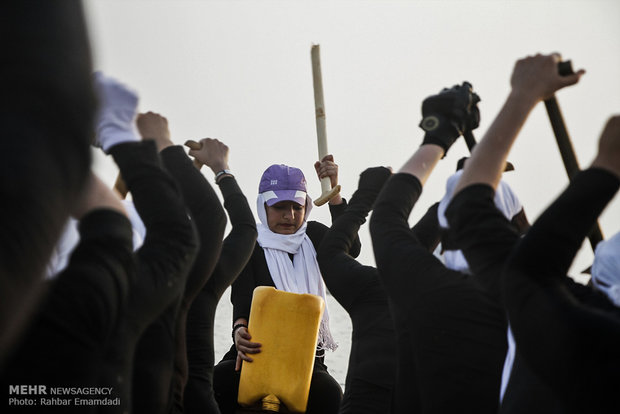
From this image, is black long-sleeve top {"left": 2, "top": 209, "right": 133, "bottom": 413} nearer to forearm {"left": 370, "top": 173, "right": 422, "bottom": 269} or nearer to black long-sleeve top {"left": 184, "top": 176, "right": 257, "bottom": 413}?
forearm {"left": 370, "top": 173, "right": 422, "bottom": 269}

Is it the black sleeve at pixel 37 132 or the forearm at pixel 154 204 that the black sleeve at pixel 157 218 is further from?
the black sleeve at pixel 37 132

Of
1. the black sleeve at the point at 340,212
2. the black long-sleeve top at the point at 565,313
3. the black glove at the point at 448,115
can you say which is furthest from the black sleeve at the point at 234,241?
the black sleeve at the point at 340,212

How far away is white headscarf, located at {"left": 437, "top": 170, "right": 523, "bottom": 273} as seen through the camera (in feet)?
6.68

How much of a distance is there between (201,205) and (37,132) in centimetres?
146

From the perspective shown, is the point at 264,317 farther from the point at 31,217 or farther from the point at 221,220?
the point at 31,217

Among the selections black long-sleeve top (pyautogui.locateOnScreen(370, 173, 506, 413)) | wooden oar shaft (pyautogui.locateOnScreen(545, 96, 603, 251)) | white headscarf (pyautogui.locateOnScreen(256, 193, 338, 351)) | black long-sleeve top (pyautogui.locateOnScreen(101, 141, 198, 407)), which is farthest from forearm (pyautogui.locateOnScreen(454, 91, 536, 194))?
white headscarf (pyautogui.locateOnScreen(256, 193, 338, 351))

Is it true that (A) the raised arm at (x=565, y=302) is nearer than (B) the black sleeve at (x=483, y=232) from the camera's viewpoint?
Yes

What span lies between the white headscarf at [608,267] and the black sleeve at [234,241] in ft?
4.66

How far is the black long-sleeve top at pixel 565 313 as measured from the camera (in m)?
1.33

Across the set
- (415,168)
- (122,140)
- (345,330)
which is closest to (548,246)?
(415,168)

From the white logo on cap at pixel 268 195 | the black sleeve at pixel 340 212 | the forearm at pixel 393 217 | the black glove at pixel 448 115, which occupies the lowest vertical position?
the forearm at pixel 393 217

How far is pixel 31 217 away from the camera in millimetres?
652

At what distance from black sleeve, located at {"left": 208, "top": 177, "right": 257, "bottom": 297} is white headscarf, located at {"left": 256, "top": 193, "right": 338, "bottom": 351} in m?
1.53

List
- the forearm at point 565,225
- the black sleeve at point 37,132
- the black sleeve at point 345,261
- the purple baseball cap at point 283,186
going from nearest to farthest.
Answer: the black sleeve at point 37,132
the forearm at point 565,225
the black sleeve at point 345,261
the purple baseball cap at point 283,186
